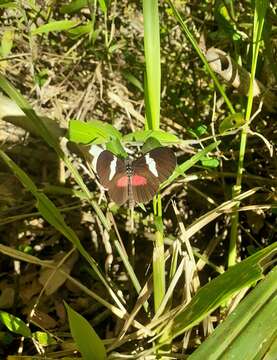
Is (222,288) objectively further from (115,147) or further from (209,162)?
(209,162)

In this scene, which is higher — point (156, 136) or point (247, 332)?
point (156, 136)

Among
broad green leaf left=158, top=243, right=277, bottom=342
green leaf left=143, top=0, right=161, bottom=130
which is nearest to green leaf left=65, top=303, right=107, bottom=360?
broad green leaf left=158, top=243, right=277, bottom=342

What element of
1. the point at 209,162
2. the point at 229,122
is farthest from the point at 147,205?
the point at 229,122

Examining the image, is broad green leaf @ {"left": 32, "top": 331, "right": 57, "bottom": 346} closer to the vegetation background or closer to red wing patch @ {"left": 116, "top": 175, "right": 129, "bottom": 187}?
the vegetation background

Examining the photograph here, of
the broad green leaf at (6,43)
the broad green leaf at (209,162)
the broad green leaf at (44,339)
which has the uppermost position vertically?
the broad green leaf at (6,43)

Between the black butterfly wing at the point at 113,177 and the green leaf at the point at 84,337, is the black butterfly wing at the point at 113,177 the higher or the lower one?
the higher one

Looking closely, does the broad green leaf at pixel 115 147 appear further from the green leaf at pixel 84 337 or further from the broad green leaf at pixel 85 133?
the green leaf at pixel 84 337

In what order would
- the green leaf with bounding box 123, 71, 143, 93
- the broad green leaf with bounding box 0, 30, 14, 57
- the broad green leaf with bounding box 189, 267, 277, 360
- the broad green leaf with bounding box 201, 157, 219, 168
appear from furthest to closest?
1. the green leaf with bounding box 123, 71, 143, 93
2. the broad green leaf with bounding box 0, 30, 14, 57
3. the broad green leaf with bounding box 201, 157, 219, 168
4. the broad green leaf with bounding box 189, 267, 277, 360

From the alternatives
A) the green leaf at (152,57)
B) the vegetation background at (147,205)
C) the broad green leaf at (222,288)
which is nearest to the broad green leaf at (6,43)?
the vegetation background at (147,205)
